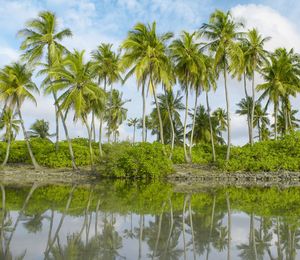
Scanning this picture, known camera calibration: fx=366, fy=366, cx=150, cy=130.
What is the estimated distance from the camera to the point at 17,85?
1205 inches

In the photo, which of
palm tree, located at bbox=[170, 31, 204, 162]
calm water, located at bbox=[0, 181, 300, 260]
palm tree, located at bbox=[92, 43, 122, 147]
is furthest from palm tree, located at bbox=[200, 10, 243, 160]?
calm water, located at bbox=[0, 181, 300, 260]

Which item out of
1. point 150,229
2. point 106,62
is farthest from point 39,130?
point 150,229

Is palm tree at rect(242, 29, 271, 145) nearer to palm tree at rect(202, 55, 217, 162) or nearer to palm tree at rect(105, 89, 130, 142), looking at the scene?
palm tree at rect(202, 55, 217, 162)

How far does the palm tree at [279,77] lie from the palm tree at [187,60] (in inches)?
312

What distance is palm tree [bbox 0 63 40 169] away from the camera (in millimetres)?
30172

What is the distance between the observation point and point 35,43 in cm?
3050

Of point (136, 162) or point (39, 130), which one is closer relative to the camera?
point (136, 162)

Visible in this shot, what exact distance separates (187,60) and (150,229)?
23.7m

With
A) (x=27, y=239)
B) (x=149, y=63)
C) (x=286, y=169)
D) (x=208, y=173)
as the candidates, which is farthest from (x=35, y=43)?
(x=27, y=239)

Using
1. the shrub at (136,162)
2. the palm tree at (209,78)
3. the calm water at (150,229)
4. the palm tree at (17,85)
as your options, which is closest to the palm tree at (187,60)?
the palm tree at (209,78)

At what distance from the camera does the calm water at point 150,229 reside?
685 cm

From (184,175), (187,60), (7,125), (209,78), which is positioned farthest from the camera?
(7,125)

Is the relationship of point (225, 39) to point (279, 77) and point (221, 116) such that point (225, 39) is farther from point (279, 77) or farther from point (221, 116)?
point (221, 116)

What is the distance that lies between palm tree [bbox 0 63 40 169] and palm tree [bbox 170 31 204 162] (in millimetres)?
12475
